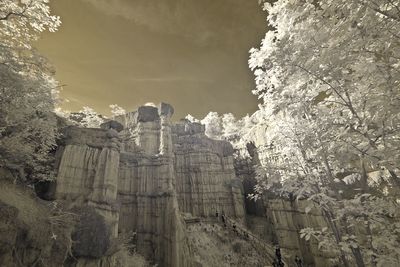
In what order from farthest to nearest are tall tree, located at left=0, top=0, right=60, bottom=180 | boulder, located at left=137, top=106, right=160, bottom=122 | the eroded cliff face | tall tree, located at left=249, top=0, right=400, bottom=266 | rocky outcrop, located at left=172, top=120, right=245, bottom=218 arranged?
1. rocky outcrop, located at left=172, top=120, right=245, bottom=218
2. boulder, located at left=137, top=106, right=160, bottom=122
3. the eroded cliff face
4. tall tree, located at left=0, top=0, right=60, bottom=180
5. tall tree, located at left=249, top=0, right=400, bottom=266

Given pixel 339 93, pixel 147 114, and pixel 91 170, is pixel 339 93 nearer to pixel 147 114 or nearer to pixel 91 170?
pixel 91 170

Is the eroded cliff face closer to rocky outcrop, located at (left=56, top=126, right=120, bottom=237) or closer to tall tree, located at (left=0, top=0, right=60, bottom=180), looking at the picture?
rocky outcrop, located at (left=56, top=126, right=120, bottom=237)

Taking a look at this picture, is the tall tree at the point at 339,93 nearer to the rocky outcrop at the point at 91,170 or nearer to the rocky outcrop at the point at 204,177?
the rocky outcrop at the point at 91,170

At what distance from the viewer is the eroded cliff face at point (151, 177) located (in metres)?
13.4

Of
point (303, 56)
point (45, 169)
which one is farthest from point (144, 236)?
point (303, 56)

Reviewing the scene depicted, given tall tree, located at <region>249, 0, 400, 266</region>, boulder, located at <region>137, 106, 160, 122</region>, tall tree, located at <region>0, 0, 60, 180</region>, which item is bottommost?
tall tree, located at <region>249, 0, 400, 266</region>

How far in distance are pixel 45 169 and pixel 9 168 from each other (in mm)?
2480

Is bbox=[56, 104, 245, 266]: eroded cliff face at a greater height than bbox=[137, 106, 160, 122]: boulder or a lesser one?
lesser

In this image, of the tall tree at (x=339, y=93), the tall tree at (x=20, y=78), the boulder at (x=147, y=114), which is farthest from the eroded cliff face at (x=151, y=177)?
the tall tree at (x=339, y=93)

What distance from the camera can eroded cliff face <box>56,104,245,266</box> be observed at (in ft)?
44.0

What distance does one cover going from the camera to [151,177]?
20453mm

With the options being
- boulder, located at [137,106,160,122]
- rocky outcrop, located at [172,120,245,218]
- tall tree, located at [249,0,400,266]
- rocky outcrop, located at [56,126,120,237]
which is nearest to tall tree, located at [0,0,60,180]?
rocky outcrop, located at [56,126,120,237]

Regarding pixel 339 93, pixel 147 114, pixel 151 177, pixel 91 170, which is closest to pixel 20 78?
pixel 91 170

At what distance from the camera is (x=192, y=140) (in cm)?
3089
